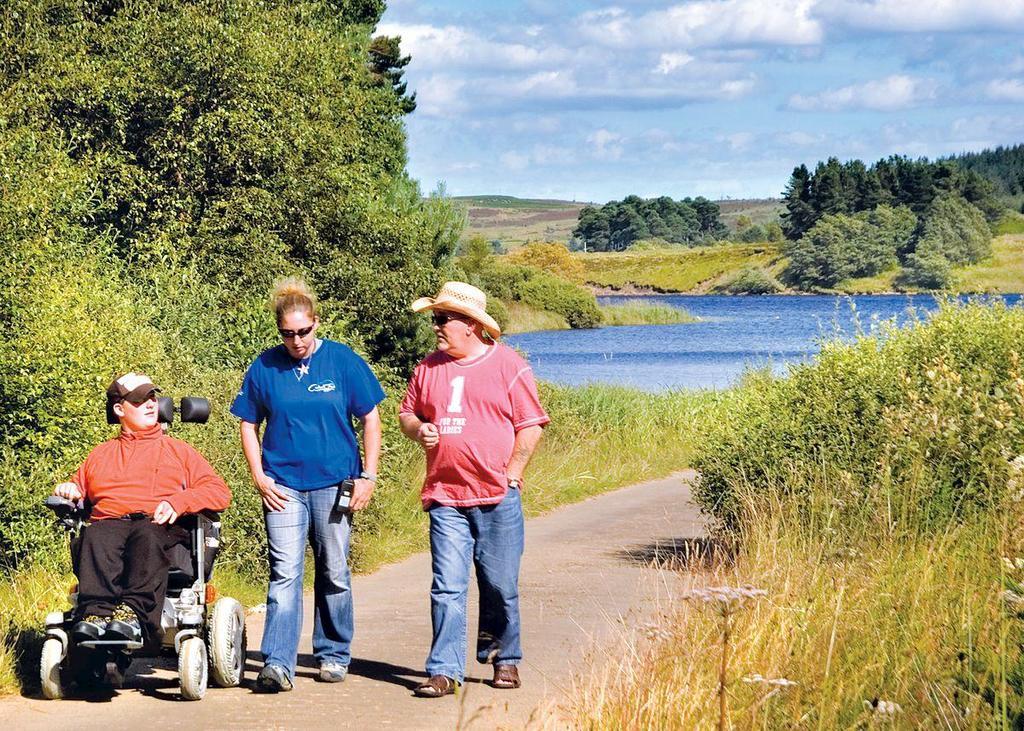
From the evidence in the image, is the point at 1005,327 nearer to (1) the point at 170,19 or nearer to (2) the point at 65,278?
(2) the point at 65,278

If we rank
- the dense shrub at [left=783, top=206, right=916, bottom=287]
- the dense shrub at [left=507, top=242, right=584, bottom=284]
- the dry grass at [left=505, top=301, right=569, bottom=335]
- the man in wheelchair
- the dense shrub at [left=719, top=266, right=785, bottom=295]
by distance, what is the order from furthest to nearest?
the dense shrub at [left=719, top=266, right=785, bottom=295], the dense shrub at [left=783, top=206, right=916, bottom=287], the dense shrub at [left=507, top=242, right=584, bottom=284], the dry grass at [left=505, top=301, right=569, bottom=335], the man in wheelchair

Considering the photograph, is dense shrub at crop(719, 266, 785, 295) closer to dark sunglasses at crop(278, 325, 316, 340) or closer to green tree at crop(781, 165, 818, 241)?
green tree at crop(781, 165, 818, 241)

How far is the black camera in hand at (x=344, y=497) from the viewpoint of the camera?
728cm

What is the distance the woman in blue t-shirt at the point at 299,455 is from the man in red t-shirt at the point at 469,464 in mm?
363

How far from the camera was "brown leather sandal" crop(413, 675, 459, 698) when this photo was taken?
23.1 feet

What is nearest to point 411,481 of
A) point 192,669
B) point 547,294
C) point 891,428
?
point 891,428

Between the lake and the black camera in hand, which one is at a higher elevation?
the black camera in hand

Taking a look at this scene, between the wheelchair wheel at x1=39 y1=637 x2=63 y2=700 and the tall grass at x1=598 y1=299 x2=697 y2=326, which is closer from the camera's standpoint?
the wheelchair wheel at x1=39 y1=637 x2=63 y2=700

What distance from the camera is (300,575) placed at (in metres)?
7.40

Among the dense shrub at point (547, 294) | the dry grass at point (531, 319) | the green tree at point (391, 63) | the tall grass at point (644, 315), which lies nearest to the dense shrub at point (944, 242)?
the tall grass at point (644, 315)

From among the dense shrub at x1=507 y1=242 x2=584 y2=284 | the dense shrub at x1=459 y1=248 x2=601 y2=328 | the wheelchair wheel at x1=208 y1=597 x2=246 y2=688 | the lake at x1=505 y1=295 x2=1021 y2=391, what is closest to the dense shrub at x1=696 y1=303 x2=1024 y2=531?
the wheelchair wheel at x1=208 y1=597 x2=246 y2=688

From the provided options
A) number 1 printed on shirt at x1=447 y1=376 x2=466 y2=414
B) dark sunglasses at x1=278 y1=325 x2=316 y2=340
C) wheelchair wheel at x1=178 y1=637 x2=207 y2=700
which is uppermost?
dark sunglasses at x1=278 y1=325 x2=316 y2=340

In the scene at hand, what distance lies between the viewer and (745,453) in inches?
475

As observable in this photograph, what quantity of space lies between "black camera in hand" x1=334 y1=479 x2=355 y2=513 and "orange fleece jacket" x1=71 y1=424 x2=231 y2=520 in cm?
55
